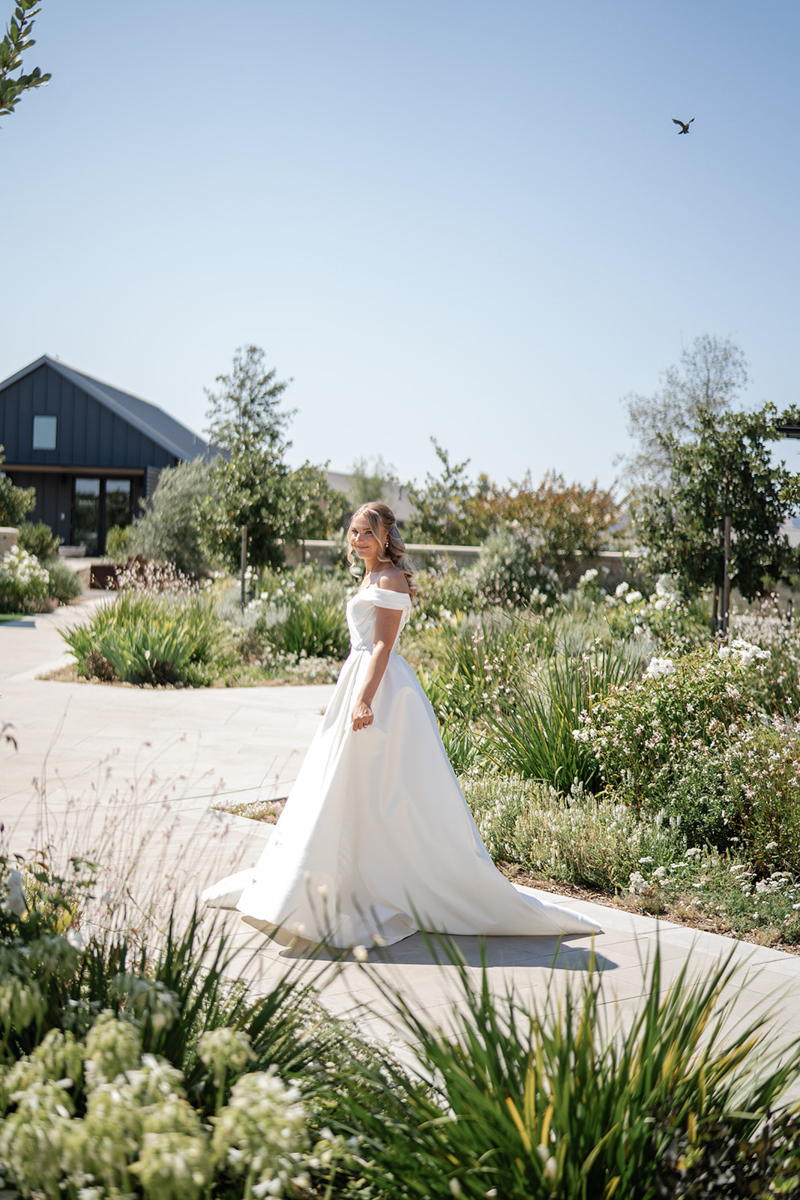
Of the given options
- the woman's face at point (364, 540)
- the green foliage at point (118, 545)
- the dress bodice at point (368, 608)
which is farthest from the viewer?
the green foliage at point (118, 545)

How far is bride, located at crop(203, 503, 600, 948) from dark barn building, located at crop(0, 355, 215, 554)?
35.2 m

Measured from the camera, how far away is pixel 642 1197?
6.59 ft

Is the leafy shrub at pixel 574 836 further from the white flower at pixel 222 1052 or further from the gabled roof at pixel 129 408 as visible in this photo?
the gabled roof at pixel 129 408

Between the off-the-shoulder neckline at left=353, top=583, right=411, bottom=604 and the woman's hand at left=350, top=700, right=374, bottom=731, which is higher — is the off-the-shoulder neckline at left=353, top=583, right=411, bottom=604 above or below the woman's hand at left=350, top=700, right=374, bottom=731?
above

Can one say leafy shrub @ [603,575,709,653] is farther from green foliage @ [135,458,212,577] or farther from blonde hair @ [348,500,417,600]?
green foliage @ [135,458,212,577]

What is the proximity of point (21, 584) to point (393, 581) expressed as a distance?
17076 mm

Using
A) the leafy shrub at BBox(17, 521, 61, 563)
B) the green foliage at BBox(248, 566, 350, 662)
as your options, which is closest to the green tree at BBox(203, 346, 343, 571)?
the green foliage at BBox(248, 566, 350, 662)

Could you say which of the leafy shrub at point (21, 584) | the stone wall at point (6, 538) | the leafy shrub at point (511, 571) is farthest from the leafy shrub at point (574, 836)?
the stone wall at point (6, 538)

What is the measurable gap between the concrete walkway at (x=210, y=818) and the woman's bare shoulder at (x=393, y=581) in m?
1.15

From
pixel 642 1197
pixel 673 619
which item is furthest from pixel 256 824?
pixel 673 619

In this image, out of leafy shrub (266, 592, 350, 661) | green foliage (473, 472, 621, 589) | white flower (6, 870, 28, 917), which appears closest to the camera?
white flower (6, 870, 28, 917)

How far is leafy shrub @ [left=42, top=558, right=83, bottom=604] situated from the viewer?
2220 centimetres

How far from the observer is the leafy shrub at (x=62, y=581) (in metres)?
22.2

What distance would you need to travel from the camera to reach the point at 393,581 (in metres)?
4.68
